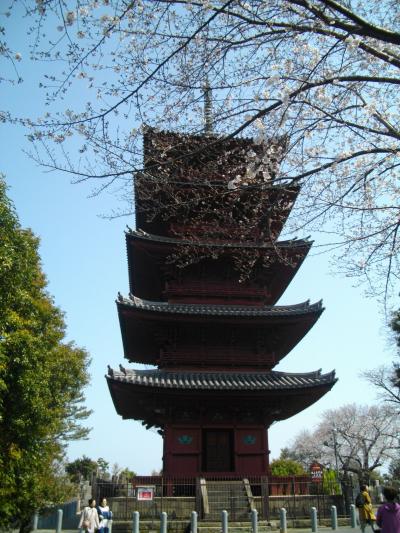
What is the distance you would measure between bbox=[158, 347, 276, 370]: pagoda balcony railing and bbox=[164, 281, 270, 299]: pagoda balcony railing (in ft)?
7.15

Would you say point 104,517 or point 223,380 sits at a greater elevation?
point 223,380

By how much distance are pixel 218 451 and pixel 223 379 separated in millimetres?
2432

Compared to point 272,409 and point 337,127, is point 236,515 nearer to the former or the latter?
point 272,409

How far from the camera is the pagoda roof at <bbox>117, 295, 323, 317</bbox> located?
671 inches

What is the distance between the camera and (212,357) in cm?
1759

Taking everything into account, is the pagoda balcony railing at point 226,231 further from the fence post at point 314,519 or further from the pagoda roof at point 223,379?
the fence post at point 314,519

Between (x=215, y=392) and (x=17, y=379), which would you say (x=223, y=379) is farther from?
(x=17, y=379)

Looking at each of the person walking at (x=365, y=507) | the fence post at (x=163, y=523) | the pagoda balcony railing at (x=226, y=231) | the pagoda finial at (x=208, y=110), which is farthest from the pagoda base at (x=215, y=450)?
the pagoda finial at (x=208, y=110)

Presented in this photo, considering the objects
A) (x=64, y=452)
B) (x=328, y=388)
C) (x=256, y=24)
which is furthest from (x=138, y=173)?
(x=64, y=452)

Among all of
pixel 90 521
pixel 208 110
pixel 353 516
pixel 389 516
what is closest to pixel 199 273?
pixel 353 516

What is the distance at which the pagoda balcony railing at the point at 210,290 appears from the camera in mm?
18766

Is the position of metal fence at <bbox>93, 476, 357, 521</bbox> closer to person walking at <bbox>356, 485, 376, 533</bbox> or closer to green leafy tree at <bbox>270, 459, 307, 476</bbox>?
person walking at <bbox>356, 485, 376, 533</bbox>

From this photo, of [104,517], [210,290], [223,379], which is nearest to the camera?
[104,517]

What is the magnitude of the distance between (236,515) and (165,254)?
9.20 meters
